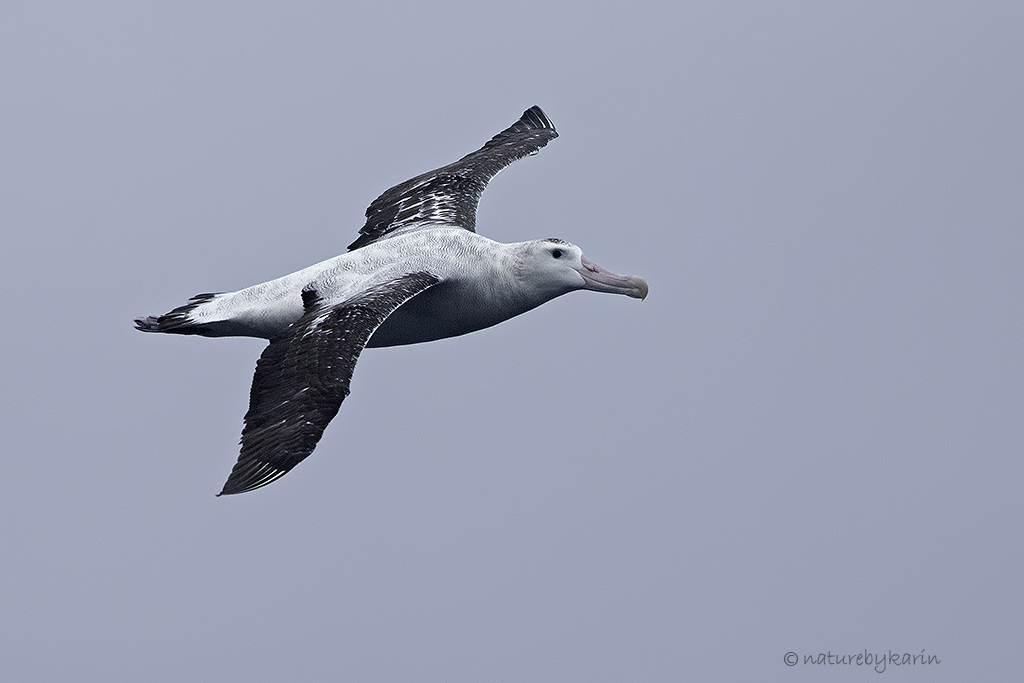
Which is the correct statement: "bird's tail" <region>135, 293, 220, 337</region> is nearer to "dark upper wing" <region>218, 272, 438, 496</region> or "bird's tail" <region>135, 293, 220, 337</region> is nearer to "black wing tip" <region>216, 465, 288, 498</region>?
"dark upper wing" <region>218, 272, 438, 496</region>

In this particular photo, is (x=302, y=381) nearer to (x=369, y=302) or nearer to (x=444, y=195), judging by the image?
(x=369, y=302)

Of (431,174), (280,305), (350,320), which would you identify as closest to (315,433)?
(350,320)

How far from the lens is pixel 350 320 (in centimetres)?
1383

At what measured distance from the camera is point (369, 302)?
1412 centimetres

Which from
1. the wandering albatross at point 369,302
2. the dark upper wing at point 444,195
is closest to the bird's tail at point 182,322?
the wandering albatross at point 369,302

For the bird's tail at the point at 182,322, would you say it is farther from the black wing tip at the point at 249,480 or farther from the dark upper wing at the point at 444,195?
the black wing tip at the point at 249,480

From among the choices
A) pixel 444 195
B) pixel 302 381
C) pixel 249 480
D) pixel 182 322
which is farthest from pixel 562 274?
pixel 249 480

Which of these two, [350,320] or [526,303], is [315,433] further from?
[526,303]

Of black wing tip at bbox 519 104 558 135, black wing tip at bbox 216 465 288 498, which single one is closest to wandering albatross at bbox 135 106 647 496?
black wing tip at bbox 216 465 288 498

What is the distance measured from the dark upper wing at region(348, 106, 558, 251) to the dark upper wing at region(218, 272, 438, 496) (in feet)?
9.49

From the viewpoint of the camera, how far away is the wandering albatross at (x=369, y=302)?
13.2 m

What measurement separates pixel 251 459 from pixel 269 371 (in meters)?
1.18

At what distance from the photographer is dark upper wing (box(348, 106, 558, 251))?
57.0 ft

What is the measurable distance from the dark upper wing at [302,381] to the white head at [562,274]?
1.66m
